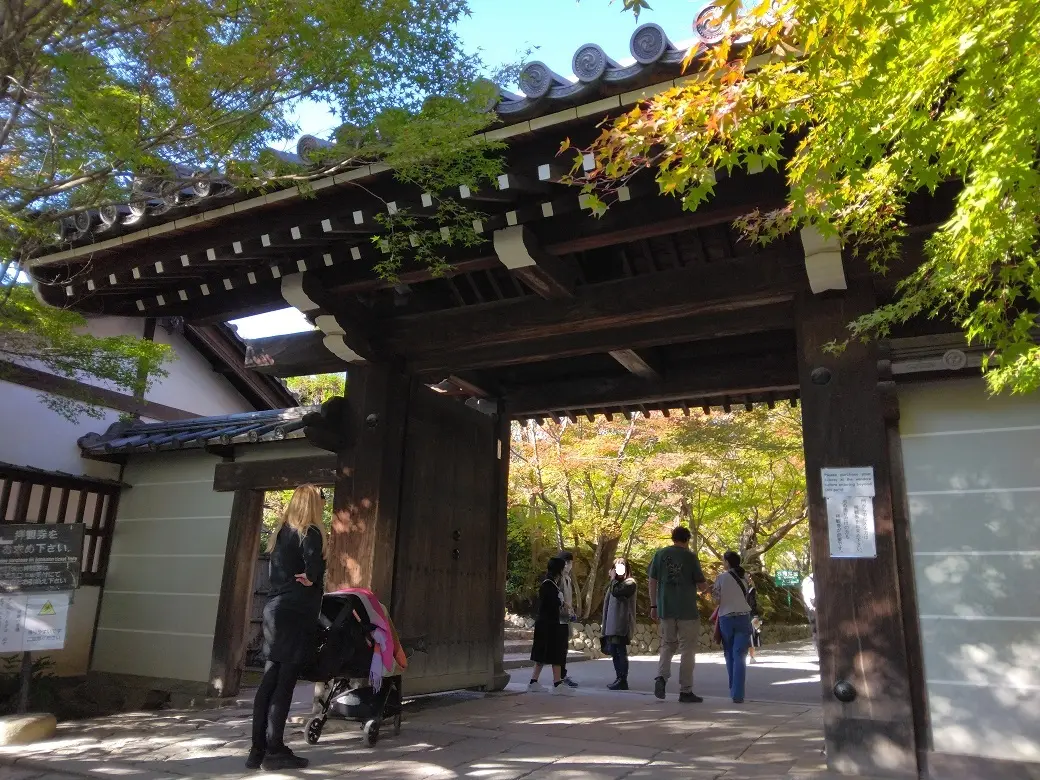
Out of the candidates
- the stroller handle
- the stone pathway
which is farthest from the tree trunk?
the stroller handle

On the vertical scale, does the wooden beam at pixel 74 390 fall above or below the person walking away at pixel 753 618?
above

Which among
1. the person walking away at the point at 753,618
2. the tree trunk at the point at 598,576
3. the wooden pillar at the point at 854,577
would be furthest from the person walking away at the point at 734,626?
the tree trunk at the point at 598,576

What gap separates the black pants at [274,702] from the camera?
4.09 metres

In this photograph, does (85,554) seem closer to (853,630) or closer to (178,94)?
(178,94)

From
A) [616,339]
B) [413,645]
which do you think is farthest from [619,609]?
[616,339]

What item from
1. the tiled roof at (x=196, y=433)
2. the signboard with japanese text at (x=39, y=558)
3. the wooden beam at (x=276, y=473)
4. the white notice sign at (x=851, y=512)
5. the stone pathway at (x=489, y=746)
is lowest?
the stone pathway at (x=489, y=746)

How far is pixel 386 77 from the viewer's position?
4.00 metres

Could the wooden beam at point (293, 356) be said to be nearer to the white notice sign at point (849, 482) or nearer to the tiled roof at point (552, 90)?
the tiled roof at point (552, 90)

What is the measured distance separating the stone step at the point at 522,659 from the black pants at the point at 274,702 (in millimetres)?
5203

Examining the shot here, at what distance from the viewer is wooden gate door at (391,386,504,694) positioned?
20.9 ft

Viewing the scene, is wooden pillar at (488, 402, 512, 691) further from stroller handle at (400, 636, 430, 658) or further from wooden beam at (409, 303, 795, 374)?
wooden beam at (409, 303, 795, 374)

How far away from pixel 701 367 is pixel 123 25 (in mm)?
5573

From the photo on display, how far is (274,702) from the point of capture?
4160mm

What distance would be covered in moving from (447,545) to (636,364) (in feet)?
8.25
